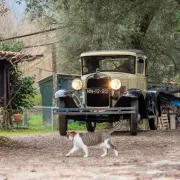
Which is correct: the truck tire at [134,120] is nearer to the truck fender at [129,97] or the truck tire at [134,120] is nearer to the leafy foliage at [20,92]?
the truck fender at [129,97]

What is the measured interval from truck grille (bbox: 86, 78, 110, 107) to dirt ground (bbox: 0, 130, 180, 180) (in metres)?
2.31

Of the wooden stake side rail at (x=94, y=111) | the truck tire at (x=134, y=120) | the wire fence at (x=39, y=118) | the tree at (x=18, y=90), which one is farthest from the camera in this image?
the wire fence at (x=39, y=118)

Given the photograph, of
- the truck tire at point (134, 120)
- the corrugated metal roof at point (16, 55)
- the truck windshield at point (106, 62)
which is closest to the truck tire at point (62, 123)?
the truck windshield at point (106, 62)

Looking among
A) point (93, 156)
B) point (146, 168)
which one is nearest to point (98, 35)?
point (93, 156)

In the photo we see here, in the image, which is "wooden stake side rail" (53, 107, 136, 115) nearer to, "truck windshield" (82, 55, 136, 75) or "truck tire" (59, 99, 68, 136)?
"truck tire" (59, 99, 68, 136)

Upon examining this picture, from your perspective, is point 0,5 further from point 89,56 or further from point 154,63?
point 154,63

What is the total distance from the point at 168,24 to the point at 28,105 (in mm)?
6980

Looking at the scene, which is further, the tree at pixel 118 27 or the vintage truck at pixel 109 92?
the tree at pixel 118 27

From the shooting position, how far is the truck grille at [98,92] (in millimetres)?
14672

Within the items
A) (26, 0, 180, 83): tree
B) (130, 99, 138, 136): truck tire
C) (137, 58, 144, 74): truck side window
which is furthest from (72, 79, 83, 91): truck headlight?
(26, 0, 180, 83): tree

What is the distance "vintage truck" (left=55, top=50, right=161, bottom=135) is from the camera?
46.7 ft

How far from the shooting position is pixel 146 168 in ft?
24.6

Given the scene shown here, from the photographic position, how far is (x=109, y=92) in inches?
579

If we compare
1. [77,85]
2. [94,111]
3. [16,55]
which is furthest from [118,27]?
[94,111]
